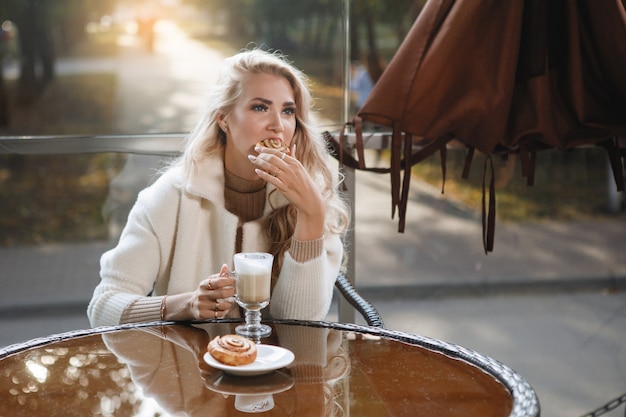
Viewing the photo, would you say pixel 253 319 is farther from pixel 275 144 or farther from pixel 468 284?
pixel 468 284

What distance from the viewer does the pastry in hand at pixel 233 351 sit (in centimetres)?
180

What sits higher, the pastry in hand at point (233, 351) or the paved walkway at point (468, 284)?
the pastry in hand at point (233, 351)

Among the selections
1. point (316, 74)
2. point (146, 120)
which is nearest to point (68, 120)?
point (146, 120)

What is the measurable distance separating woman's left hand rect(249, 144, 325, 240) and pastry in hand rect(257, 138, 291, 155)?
0.27 feet

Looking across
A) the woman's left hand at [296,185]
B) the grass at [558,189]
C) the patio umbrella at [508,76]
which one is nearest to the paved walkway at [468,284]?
the grass at [558,189]

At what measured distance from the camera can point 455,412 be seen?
1675 millimetres

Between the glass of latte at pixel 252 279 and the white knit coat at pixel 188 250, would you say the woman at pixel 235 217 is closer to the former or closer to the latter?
the white knit coat at pixel 188 250

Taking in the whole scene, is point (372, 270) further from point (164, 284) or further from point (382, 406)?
point (382, 406)

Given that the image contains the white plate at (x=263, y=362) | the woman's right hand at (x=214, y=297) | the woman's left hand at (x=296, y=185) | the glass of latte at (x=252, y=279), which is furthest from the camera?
the woman's left hand at (x=296, y=185)

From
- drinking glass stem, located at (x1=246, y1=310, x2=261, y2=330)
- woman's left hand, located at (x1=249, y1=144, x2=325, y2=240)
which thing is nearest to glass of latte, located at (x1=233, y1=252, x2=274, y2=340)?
drinking glass stem, located at (x1=246, y1=310, x2=261, y2=330)

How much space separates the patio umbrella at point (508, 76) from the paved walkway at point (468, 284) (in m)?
0.54

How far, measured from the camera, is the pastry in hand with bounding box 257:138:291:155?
249 centimetres

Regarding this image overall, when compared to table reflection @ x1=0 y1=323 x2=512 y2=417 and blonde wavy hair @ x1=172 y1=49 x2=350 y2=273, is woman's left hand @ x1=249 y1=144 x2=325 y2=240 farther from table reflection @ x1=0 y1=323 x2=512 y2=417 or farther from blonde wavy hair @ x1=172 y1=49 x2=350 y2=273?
table reflection @ x1=0 y1=323 x2=512 y2=417

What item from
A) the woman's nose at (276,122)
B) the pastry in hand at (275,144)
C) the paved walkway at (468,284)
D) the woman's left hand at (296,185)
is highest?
A: the woman's nose at (276,122)
